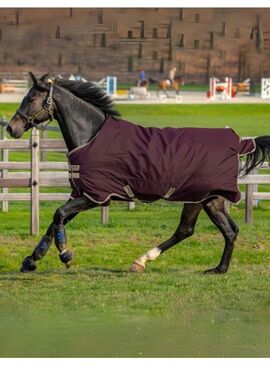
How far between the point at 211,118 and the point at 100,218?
2710cm

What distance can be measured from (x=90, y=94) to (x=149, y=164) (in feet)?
3.71

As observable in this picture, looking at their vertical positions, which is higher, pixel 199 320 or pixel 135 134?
pixel 135 134

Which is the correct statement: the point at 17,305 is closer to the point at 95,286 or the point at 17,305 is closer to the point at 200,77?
the point at 95,286

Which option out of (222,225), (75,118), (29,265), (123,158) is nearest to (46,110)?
(75,118)

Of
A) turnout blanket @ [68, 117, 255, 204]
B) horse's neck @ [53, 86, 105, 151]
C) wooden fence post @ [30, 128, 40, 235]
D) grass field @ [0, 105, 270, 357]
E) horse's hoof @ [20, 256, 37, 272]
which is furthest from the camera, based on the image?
wooden fence post @ [30, 128, 40, 235]

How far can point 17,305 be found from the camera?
442 inches

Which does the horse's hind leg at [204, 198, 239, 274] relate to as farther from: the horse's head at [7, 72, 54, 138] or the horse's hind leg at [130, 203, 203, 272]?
the horse's head at [7, 72, 54, 138]

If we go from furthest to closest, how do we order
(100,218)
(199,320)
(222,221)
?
1. (100,218)
2. (222,221)
3. (199,320)

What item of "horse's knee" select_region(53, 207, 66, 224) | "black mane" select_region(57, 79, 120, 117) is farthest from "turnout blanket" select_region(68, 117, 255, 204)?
"black mane" select_region(57, 79, 120, 117)

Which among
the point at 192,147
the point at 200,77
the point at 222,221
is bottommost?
the point at 200,77

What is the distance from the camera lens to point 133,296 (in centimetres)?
1150

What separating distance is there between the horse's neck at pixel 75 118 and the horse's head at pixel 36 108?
0.10 meters

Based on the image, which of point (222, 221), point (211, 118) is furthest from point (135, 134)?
point (211, 118)

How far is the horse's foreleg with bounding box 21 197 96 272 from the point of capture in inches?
495
